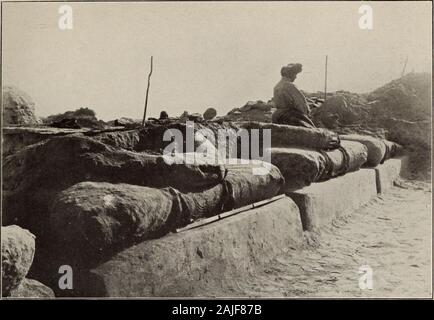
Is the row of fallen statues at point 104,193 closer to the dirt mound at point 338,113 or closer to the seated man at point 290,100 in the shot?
the seated man at point 290,100

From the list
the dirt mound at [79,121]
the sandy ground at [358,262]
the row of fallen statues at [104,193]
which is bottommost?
the sandy ground at [358,262]

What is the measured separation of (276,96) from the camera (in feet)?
20.9

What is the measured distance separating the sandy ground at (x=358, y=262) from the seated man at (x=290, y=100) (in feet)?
4.82

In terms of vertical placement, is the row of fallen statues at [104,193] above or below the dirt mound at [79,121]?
below

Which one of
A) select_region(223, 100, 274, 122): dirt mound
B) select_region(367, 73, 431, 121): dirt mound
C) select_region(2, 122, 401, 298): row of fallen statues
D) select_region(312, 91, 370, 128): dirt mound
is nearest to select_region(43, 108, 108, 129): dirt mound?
select_region(2, 122, 401, 298): row of fallen statues

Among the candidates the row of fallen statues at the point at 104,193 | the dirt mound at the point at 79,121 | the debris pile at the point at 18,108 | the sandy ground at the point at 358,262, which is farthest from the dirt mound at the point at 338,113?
the row of fallen statues at the point at 104,193

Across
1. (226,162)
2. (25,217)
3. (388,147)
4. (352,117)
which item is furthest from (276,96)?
(352,117)

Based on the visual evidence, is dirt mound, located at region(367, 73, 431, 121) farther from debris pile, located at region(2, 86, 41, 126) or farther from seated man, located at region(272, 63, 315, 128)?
debris pile, located at region(2, 86, 41, 126)

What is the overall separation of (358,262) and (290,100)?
2786mm

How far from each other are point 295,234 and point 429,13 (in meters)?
2.28

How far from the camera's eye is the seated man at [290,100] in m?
6.26

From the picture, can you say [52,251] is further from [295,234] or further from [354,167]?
[354,167]

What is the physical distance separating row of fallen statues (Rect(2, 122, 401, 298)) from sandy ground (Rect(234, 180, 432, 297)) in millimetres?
682

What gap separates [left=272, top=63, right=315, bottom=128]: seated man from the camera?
6258mm
